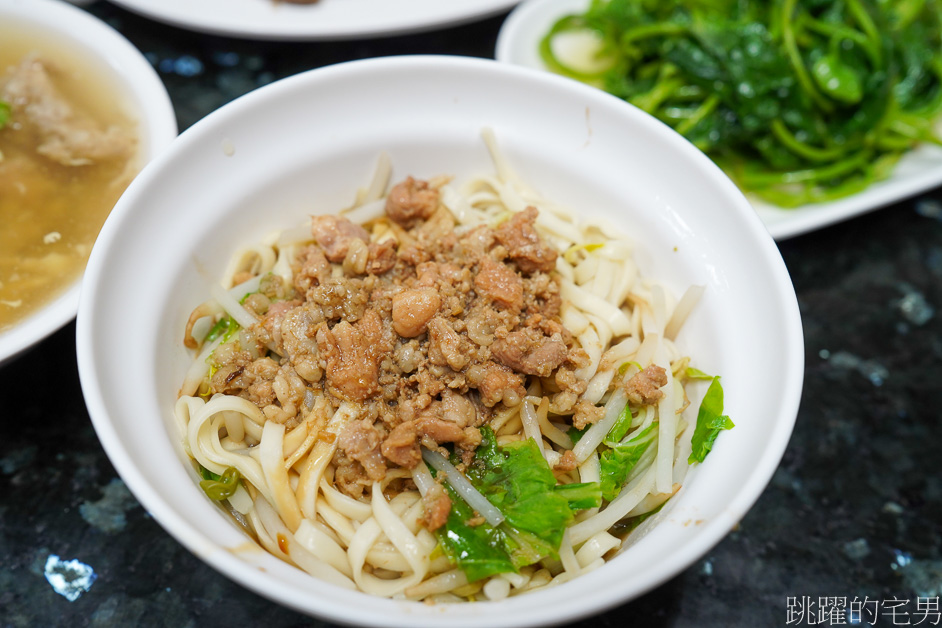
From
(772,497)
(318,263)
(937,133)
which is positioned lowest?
(772,497)

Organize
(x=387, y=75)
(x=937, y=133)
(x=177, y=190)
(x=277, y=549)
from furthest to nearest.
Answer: (x=937, y=133), (x=387, y=75), (x=177, y=190), (x=277, y=549)

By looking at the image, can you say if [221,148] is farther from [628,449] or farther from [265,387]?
[628,449]

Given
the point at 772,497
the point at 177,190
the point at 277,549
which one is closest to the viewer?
the point at 277,549

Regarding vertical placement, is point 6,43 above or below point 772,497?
above

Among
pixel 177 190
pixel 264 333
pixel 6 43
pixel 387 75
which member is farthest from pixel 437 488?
pixel 6 43

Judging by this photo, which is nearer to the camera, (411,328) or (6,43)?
(411,328)

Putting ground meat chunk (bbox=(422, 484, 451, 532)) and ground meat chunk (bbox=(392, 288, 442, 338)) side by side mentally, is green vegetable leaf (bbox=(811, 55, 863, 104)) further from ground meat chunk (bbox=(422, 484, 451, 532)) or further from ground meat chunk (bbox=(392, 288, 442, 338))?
ground meat chunk (bbox=(422, 484, 451, 532))
